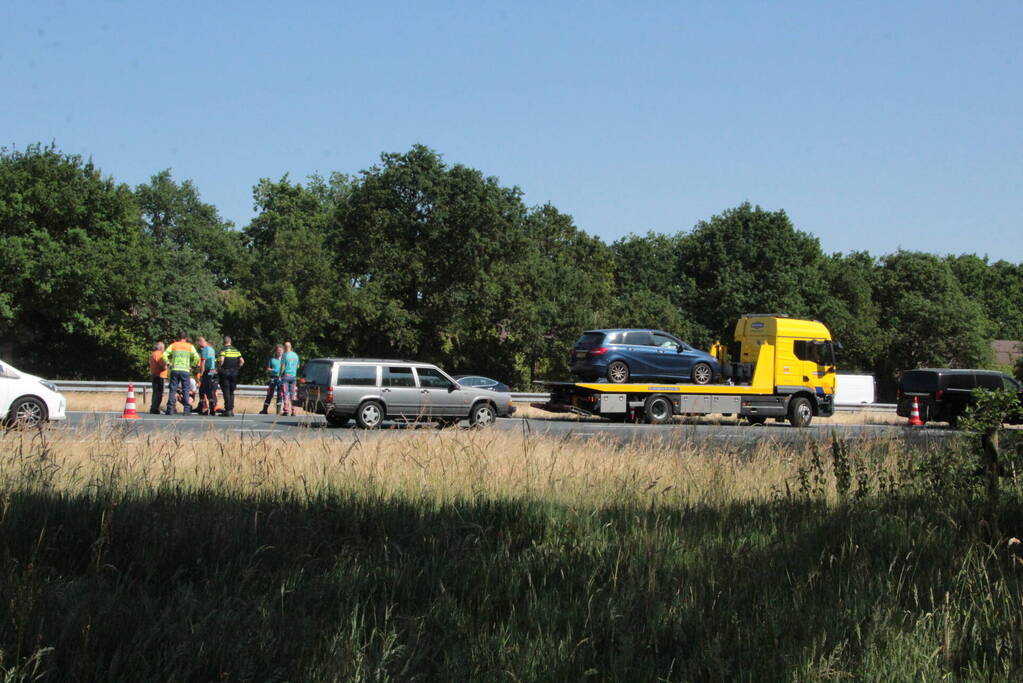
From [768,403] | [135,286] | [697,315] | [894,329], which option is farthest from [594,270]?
[768,403]

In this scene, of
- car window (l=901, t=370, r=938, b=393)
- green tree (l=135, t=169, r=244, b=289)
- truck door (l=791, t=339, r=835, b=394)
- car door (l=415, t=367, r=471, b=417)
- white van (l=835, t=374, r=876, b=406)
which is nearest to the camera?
car door (l=415, t=367, r=471, b=417)

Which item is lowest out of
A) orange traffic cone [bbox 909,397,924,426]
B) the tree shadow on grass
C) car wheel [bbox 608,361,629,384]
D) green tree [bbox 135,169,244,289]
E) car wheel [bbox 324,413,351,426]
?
the tree shadow on grass

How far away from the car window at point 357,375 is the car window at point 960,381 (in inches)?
733

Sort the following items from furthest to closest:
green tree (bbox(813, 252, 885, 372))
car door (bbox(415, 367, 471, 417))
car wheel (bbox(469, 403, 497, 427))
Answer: green tree (bbox(813, 252, 885, 372)) < car wheel (bbox(469, 403, 497, 427)) < car door (bbox(415, 367, 471, 417))

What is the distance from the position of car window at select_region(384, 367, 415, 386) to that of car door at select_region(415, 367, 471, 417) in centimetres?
23

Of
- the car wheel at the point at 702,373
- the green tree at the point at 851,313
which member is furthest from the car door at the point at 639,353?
the green tree at the point at 851,313

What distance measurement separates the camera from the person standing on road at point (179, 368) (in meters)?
23.5

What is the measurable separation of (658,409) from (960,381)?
1098 cm

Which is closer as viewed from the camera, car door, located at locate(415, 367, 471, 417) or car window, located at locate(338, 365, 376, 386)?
car window, located at locate(338, 365, 376, 386)

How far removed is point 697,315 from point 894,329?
17670mm

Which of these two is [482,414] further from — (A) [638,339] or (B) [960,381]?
(B) [960,381]

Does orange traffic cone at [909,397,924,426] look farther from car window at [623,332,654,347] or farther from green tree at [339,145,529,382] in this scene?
green tree at [339,145,529,382]

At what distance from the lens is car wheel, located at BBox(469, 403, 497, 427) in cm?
2300

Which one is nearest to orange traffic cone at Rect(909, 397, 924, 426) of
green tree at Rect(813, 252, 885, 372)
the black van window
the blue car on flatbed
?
the black van window
